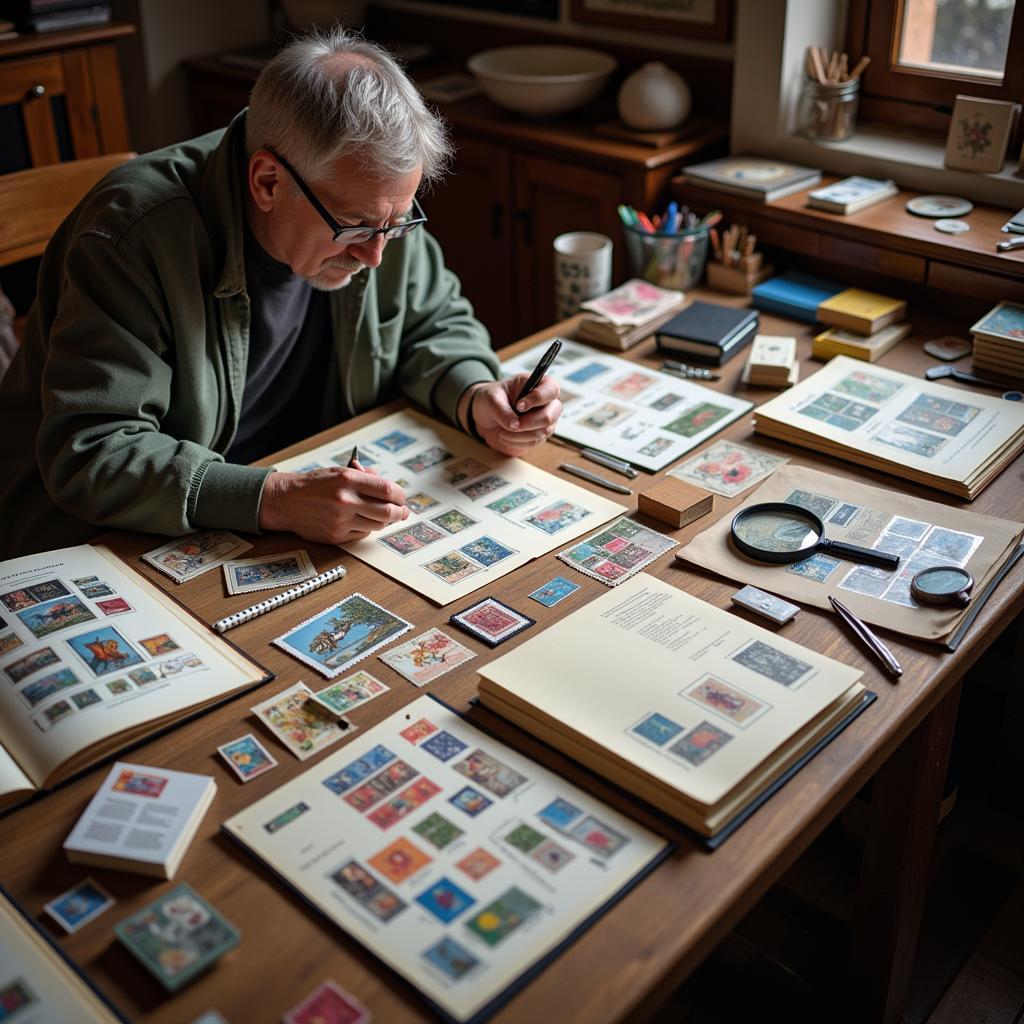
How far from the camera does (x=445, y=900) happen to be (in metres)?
1.00

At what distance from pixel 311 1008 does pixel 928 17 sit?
2229mm

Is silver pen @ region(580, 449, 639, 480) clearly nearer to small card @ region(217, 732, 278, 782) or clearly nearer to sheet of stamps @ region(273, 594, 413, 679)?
sheet of stamps @ region(273, 594, 413, 679)

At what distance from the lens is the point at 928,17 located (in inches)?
91.8

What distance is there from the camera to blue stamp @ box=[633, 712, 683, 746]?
1131 mm

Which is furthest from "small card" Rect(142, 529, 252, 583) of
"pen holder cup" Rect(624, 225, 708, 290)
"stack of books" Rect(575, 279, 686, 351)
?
"pen holder cup" Rect(624, 225, 708, 290)

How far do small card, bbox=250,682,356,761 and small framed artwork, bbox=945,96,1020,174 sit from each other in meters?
1.65

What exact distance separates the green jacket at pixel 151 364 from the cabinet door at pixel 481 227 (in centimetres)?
104

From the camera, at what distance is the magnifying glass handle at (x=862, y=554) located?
1414 mm

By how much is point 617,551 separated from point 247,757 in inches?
21.5

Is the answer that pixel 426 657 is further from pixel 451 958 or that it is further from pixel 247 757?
pixel 451 958

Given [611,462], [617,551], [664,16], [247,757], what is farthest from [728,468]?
[664,16]

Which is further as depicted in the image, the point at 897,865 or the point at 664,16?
the point at 664,16

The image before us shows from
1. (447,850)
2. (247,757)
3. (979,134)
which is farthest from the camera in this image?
(979,134)

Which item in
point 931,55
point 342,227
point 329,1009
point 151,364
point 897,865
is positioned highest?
point 931,55
